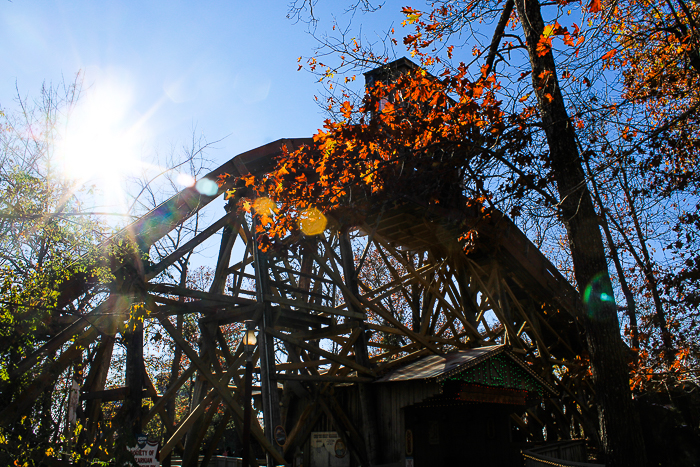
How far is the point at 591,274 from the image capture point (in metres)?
5.78

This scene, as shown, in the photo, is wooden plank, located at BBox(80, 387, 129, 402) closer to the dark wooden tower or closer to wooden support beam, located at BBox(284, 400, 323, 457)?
the dark wooden tower

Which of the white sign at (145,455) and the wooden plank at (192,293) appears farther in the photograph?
the wooden plank at (192,293)

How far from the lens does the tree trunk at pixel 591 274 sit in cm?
535

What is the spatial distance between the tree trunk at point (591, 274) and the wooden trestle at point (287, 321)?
1.91 m

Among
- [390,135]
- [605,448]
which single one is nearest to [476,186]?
[390,135]

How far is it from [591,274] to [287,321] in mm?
7495

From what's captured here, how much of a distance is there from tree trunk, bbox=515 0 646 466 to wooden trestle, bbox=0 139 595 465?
191 cm

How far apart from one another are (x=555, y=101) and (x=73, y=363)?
7.98 m

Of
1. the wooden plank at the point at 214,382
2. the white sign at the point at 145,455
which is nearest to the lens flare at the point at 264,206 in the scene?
the wooden plank at the point at 214,382

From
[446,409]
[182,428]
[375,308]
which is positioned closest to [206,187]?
[375,308]

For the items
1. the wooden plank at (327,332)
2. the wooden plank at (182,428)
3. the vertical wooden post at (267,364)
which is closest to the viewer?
the wooden plank at (182,428)

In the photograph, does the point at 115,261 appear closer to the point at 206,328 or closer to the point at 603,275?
the point at 206,328

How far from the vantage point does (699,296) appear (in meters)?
8.96

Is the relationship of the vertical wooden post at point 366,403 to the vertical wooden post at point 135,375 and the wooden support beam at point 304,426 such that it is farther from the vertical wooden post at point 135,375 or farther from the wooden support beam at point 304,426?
the vertical wooden post at point 135,375
